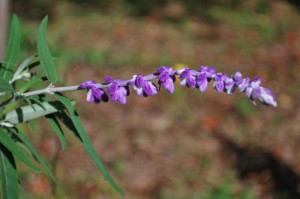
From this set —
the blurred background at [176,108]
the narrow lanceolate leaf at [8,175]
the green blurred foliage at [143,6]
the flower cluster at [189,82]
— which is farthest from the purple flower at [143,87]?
the green blurred foliage at [143,6]

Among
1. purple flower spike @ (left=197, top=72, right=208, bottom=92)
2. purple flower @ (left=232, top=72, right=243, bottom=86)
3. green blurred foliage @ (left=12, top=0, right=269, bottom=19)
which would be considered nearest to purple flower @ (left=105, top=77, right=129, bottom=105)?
purple flower spike @ (left=197, top=72, right=208, bottom=92)

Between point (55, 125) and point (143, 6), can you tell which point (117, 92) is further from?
point (143, 6)

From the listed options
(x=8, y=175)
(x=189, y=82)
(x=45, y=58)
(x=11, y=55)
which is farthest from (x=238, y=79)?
(x=11, y=55)

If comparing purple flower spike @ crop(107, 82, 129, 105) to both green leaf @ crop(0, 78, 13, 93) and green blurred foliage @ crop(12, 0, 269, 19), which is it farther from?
green blurred foliage @ crop(12, 0, 269, 19)

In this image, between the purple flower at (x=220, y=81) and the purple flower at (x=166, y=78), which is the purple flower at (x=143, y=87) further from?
the purple flower at (x=220, y=81)

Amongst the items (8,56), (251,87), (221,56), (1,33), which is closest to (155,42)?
(221,56)

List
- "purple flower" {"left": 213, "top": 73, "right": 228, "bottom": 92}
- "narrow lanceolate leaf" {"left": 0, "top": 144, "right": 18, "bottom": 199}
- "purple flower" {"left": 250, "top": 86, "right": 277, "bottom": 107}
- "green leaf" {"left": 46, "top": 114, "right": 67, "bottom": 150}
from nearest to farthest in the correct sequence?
1. "purple flower" {"left": 250, "top": 86, "right": 277, "bottom": 107}
2. "purple flower" {"left": 213, "top": 73, "right": 228, "bottom": 92}
3. "narrow lanceolate leaf" {"left": 0, "top": 144, "right": 18, "bottom": 199}
4. "green leaf" {"left": 46, "top": 114, "right": 67, "bottom": 150}
